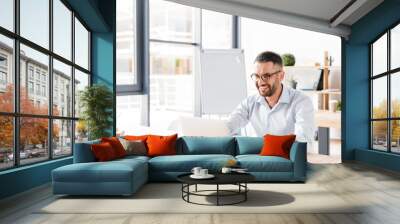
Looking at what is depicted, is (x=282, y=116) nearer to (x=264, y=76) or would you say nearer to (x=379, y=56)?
(x=264, y=76)

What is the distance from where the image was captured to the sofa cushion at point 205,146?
7246 millimetres

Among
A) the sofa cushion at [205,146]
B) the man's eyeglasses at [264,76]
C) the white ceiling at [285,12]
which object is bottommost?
the sofa cushion at [205,146]

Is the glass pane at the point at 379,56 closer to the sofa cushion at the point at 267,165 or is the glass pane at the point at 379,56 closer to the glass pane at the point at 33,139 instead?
the sofa cushion at the point at 267,165

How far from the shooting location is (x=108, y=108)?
8.52m

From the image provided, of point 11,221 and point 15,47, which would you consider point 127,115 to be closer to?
point 15,47

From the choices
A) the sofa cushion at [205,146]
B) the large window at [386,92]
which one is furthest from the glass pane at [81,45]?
the large window at [386,92]

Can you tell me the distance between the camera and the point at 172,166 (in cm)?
639

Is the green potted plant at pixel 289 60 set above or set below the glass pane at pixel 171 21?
below

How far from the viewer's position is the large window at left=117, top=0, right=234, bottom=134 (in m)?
11.2

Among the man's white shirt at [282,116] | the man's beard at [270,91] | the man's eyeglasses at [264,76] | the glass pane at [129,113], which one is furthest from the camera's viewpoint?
the glass pane at [129,113]

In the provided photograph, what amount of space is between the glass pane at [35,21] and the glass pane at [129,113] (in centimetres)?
453

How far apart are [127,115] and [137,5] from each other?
9.26 ft

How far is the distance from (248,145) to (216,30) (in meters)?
5.89

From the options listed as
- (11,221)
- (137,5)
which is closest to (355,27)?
(137,5)
